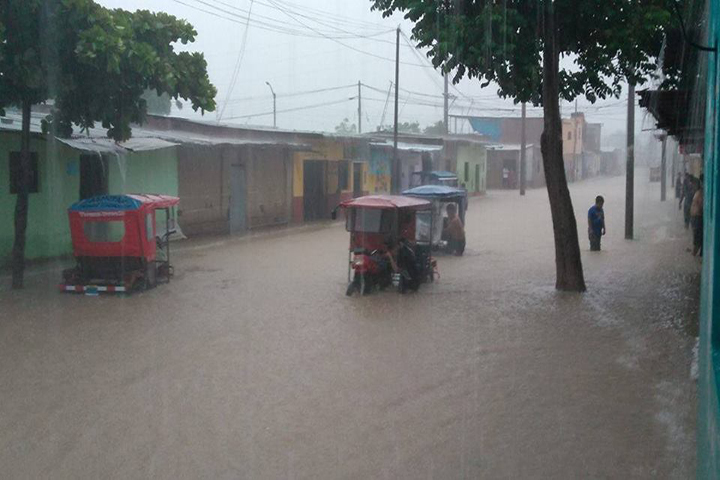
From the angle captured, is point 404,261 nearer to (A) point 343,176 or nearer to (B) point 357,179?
(A) point 343,176

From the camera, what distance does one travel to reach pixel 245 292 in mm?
14109

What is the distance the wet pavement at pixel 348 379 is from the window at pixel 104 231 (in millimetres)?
945

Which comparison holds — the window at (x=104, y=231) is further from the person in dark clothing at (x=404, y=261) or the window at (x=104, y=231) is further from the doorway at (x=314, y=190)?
the doorway at (x=314, y=190)

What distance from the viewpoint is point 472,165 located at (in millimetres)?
48562

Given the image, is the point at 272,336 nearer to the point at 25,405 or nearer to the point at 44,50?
the point at 25,405

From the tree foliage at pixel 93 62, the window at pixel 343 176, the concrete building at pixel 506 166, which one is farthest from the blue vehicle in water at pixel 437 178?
the concrete building at pixel 506 166

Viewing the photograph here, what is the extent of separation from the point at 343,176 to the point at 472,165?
1816cm

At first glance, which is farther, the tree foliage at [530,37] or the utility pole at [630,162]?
the utility pole at [630,162]

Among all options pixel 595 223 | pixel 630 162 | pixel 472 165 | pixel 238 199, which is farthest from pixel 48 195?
pixel 472 165

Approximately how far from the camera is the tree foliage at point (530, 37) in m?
11.5

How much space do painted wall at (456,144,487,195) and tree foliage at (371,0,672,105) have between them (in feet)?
107

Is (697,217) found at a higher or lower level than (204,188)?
lower

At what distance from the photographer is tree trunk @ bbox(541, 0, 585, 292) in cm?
1277

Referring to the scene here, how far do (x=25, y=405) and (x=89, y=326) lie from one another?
141 inches
